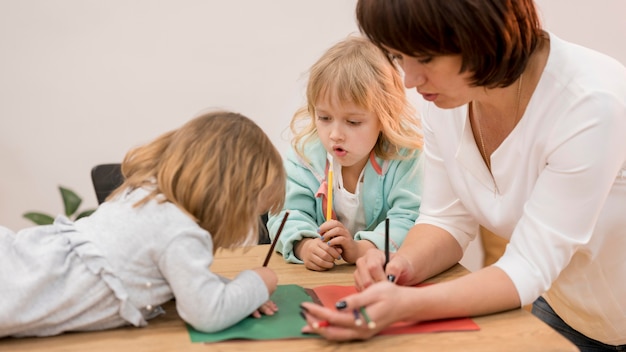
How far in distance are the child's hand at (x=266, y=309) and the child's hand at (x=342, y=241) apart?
1.07 ft

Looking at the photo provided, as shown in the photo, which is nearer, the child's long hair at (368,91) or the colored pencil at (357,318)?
the colored pencil at (357,318)

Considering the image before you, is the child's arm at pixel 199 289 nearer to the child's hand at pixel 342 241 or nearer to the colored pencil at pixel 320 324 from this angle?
the colored pencil at pixel 320 324

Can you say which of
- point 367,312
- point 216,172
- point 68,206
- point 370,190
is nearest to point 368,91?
point 370,190

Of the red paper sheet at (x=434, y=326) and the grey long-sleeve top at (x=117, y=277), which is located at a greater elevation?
the grey long-sleeve top at (x=117, y=277)

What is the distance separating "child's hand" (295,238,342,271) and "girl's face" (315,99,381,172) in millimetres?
244

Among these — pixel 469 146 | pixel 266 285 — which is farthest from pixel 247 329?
pixel 469 146

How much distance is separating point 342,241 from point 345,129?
0.91ft

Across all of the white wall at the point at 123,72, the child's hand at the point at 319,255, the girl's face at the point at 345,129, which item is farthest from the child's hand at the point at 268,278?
the white wall at the point at 123,72

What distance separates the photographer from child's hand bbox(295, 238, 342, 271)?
169 cm

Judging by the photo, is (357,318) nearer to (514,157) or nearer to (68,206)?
(514,157)

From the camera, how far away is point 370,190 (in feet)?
6.42

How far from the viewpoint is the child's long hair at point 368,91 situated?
186 centimetres

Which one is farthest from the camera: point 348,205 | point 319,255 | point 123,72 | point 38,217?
point 123,72

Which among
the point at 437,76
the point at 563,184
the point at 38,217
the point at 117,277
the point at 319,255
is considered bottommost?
the point at 38,217
